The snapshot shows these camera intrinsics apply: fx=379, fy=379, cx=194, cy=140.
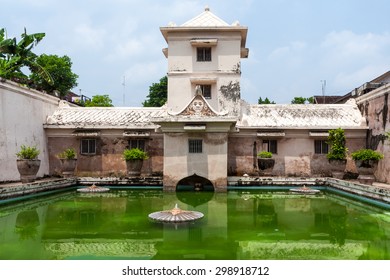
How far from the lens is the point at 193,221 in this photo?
791 centimetres

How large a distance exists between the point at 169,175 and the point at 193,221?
634cm

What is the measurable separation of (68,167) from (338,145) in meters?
11.2

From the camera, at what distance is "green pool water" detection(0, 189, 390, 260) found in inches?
231

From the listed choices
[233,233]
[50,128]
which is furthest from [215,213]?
[50,128]

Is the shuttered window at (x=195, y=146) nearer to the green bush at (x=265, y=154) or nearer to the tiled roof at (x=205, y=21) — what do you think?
the green bush at (x=265, y=154)

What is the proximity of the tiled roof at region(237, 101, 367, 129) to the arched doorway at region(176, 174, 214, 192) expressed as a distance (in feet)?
10.7

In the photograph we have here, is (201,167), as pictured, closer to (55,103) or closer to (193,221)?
(193,221)

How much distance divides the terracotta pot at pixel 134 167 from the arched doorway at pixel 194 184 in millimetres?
1778

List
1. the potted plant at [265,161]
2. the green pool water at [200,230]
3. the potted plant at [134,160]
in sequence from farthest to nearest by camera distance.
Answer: the potted plant at [265,161] → the potted plant at [134,160] → the green pool water at [200,230]

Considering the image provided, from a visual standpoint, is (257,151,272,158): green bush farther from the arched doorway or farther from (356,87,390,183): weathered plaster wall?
(356,87,390,183): weathered plaster wall

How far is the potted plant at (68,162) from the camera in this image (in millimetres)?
15891

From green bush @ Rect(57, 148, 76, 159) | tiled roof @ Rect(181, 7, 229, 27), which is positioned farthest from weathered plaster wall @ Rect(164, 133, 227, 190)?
tiled roof @ Rect(181, 7, 229, 27)

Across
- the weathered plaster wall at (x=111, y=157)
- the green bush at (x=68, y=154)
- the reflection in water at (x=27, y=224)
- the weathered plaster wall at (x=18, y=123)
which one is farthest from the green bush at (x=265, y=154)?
the weathered plaster wall at (x=18, y=123)

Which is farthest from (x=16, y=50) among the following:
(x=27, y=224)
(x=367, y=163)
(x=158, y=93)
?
(x=158, y=93)
